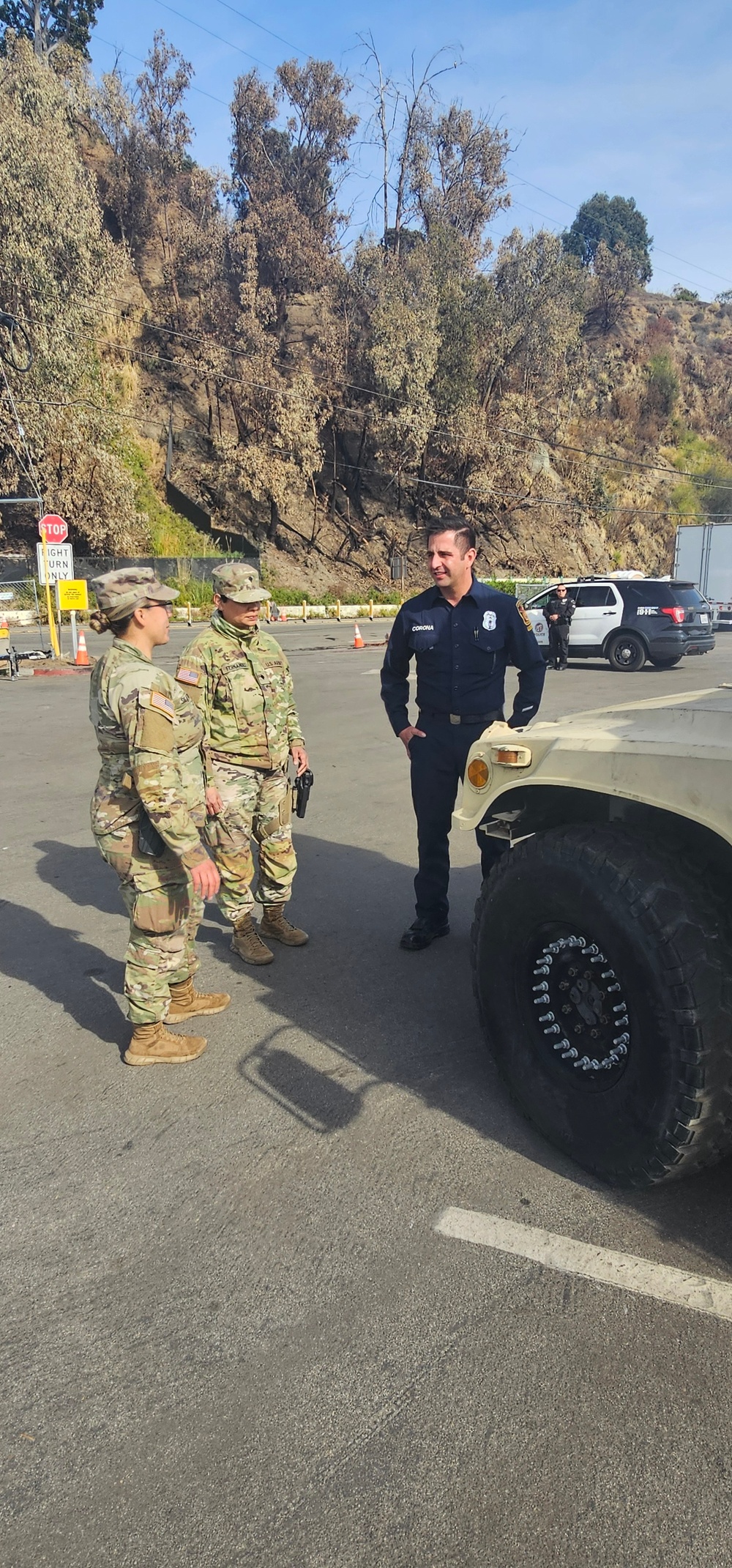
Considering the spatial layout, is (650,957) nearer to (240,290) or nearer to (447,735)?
(447,735)

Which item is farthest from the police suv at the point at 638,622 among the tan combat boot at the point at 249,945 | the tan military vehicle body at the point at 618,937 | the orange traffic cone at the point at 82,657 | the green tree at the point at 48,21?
the green tree at the point at 48,21

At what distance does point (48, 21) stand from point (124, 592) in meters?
64.0

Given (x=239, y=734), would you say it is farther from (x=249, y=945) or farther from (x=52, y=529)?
(x=52, y=529)

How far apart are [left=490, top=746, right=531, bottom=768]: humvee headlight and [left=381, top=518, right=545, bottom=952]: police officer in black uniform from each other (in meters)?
1.19

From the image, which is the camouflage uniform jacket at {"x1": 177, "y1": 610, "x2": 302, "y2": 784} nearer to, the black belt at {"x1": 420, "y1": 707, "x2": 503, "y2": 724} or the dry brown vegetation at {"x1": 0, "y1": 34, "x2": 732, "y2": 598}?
the black belt at {"x1": 420, "y1": 707, "x2": 503, "y2": 724}

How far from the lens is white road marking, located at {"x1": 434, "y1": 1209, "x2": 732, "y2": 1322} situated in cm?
227

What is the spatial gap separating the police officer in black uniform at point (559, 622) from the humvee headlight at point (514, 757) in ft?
50.5

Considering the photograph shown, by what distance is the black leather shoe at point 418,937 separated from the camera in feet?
15.0

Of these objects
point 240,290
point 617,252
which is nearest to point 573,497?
point 240,290

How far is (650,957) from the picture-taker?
2361 millimetres

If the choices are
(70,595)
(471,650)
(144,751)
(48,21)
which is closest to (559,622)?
(70,595)

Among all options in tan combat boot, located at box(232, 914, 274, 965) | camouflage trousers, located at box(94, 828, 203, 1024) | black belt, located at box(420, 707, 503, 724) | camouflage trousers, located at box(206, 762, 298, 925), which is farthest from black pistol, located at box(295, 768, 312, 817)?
camouflage trousers, located at box(94, 828, 203, 1024)

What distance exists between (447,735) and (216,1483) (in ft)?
10.2

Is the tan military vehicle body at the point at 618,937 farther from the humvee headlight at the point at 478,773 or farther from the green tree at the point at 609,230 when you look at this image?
the green tree at the point at 609,230
